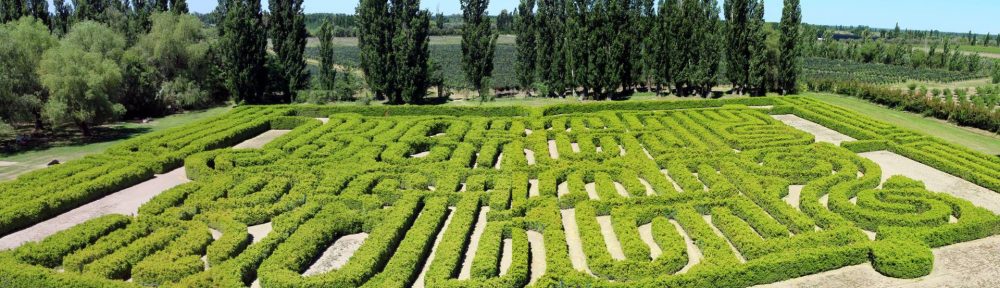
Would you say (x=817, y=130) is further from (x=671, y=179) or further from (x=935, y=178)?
(x=671, y=179)

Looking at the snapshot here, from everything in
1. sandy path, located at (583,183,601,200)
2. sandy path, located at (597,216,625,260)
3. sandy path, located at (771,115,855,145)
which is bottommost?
sandy path, located at (597,216,625,260)

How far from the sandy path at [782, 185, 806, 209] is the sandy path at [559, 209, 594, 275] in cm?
769

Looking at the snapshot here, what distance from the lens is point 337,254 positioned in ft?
57.8

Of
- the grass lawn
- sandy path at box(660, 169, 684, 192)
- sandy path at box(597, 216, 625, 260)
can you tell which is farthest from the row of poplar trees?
the grass lawn

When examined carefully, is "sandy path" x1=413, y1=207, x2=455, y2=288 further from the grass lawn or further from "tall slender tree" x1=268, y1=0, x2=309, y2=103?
"tall slender tree" x1=268, y1=0, x2=309, y2=103

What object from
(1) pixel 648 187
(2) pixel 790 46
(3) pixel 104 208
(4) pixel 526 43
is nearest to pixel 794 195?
(1) pixel 648 187

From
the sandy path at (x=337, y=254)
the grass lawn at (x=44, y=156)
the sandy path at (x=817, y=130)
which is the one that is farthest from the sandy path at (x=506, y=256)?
the grass lawn at (x=44, y=156)

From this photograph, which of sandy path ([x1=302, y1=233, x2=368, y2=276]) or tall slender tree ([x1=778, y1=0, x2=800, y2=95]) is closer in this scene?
sandy path ([x1=302, y1=233, x2=368, y2=276])

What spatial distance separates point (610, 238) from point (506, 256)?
3372mm

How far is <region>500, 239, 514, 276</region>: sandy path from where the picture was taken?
16406 millimetres

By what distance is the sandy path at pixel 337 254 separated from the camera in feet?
54.5

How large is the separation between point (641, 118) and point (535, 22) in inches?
769

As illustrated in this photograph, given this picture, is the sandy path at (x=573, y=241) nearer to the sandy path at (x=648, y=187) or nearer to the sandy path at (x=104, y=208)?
the sandy path at (x=648, y=187)

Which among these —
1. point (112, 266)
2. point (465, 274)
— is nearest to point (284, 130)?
point (112, 266)
